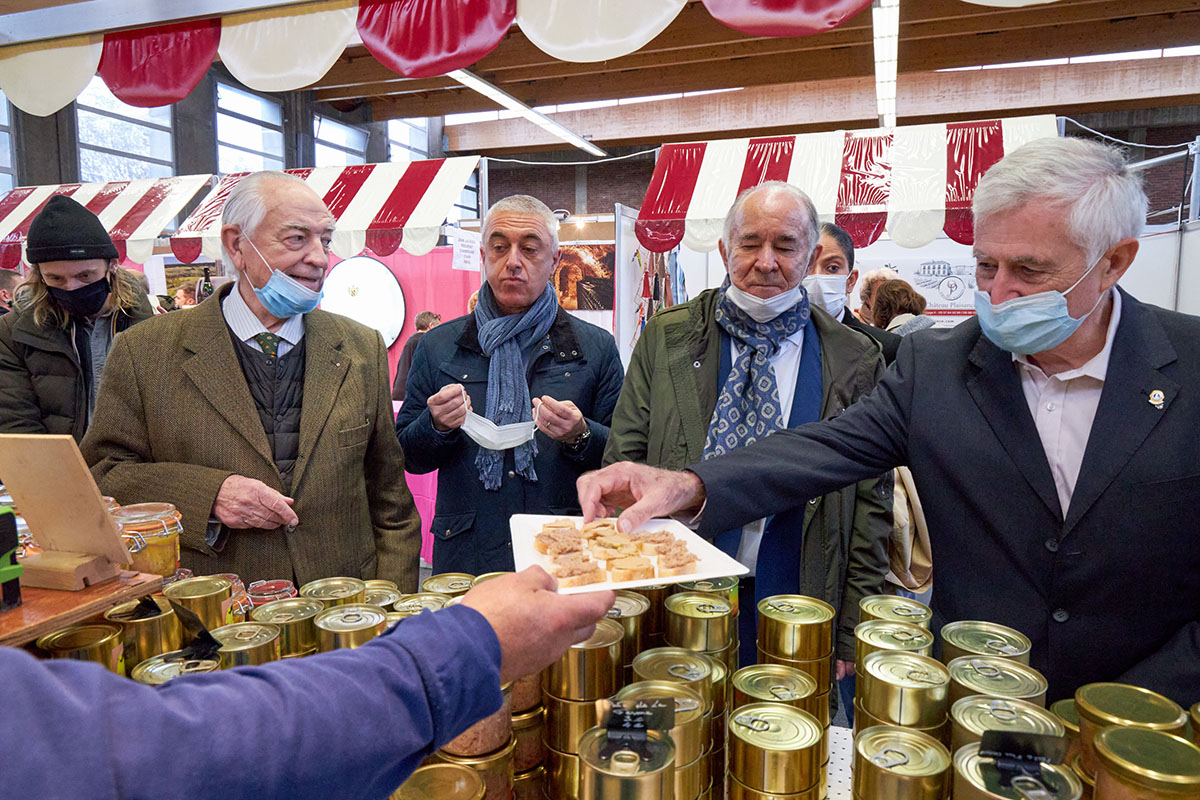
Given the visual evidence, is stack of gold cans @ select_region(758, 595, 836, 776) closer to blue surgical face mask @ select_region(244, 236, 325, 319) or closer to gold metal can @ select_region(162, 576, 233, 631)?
gold metal can @ select_region(162, 576, 233, 631)

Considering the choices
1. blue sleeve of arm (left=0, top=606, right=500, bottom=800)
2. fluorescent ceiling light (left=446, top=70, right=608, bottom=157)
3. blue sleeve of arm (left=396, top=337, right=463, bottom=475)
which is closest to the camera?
blue sleeve of arm (left=0, top=606, right=500, bottom=800)

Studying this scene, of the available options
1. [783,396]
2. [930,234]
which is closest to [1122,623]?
[783,396]

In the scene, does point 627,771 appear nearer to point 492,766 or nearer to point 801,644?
point 492,766

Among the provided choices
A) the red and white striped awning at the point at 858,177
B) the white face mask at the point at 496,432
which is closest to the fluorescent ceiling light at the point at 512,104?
the red and white striped awning at the point at 858,177

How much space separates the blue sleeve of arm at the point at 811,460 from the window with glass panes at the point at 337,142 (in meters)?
14.8

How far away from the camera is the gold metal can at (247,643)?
1.02 m

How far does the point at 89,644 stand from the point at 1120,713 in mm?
1368

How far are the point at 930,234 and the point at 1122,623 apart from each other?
12.7 ft

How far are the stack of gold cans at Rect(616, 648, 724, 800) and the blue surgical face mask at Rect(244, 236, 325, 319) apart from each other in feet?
5.65

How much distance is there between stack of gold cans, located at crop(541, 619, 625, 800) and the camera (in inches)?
38.5

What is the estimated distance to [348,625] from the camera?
1101mm

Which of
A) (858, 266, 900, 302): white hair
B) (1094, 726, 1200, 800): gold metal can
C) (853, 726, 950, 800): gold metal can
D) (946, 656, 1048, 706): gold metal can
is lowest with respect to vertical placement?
(853, 726, 950, 800): gold metal can

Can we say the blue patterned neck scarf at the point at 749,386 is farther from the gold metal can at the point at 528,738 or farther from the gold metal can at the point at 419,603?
the gold metal can at the point at 528,738

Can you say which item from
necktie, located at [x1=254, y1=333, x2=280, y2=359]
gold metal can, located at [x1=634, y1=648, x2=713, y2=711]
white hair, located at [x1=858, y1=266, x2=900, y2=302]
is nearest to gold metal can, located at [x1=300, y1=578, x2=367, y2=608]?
gold metal can, located at [x1=634, y1=648, x2=713, y2=711]
